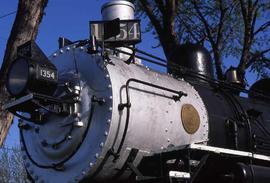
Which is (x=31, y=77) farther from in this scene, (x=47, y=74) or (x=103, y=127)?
(x=103, y=127)

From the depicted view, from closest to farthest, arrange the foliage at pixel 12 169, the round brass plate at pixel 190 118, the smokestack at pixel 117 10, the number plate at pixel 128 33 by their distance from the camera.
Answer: the round brass plate at pixel 190 118, the number plate at pixel 128 33, the smokestack at pixel 117 10, the foliage at pixel 12 169

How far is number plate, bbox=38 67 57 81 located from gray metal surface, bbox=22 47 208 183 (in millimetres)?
299

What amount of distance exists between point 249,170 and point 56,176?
179cm

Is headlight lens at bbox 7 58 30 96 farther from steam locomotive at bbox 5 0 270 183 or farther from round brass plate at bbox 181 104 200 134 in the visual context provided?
round brass plate at bbox 181 104 200 134

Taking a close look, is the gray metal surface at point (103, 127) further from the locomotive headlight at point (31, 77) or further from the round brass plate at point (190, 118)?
the locomotive headlight at point (31, 77)

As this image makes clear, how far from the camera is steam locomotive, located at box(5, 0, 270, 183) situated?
4289mm

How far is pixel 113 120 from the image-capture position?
4266 mm

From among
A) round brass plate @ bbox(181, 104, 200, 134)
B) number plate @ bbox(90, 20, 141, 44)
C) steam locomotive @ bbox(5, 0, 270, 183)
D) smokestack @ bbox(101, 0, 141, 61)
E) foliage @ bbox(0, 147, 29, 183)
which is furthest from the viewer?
foliage @ bbox(0, 147, 29, 183)

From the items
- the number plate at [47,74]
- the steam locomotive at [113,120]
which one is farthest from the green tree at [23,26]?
the number plate at [47,74]

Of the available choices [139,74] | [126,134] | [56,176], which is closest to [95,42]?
[139,74]

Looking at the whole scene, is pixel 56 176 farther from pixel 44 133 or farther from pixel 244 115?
pixel 244 115

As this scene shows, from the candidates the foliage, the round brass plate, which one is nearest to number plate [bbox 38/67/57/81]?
the round brass plate

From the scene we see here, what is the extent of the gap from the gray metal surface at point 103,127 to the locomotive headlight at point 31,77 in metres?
0.34

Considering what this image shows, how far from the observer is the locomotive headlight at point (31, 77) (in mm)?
4176
